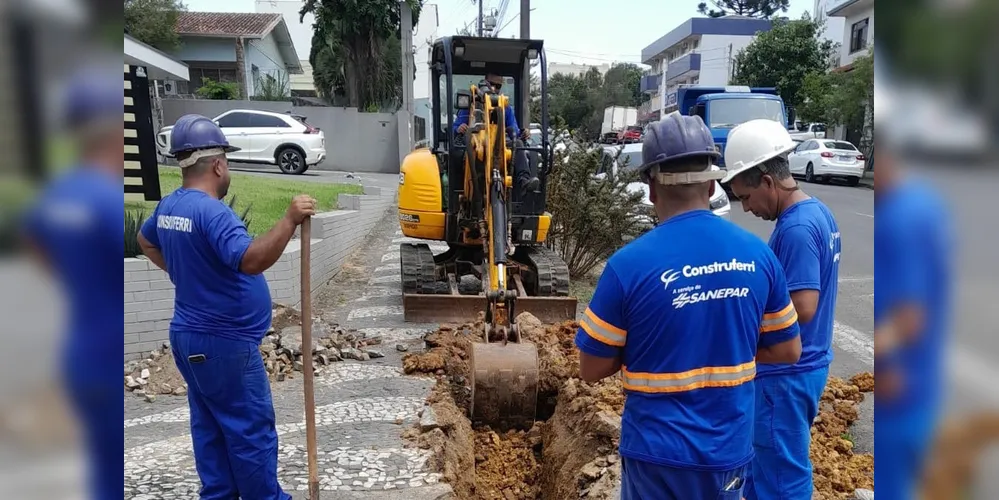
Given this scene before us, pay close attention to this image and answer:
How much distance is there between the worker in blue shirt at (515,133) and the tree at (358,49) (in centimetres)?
2252

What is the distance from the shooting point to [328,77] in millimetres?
35031

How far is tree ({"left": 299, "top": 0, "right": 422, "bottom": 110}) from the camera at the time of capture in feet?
98.4

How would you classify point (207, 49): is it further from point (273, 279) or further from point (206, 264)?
point (206, 264)

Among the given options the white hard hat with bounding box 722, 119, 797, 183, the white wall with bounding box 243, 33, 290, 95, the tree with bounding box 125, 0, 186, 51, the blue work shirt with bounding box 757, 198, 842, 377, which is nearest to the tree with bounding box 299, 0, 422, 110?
the white wall with bounding box 243, 33, 290, 95

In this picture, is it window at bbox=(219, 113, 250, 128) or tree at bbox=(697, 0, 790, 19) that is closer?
window at bbox=(219, 113, 250, 128)

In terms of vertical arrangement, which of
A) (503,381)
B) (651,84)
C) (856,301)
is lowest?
(856,301)

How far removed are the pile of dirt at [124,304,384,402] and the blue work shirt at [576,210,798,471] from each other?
13.0 feet

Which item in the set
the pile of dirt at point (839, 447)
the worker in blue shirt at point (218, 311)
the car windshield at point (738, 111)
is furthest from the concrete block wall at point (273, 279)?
the car windshield at point (738, 111)

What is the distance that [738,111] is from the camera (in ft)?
62.2

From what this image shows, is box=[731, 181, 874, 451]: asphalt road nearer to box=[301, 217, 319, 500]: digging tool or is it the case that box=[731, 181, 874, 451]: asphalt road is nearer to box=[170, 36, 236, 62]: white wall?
box=[301, 217, 319, 500]: digging tool

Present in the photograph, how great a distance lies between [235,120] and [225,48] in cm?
1267

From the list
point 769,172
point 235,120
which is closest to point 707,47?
point 235,120

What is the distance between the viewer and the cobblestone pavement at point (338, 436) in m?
3.64

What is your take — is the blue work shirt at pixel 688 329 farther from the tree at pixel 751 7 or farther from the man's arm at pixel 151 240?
the tree at pixel 751 7
